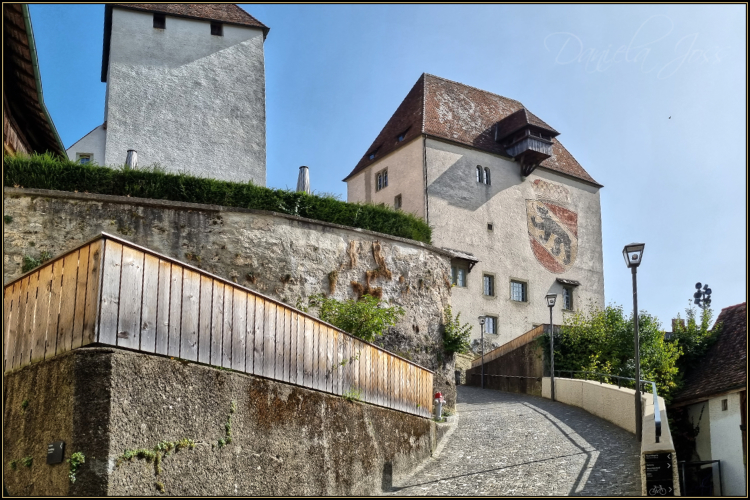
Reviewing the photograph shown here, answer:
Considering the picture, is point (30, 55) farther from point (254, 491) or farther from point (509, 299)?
point (509, 299)

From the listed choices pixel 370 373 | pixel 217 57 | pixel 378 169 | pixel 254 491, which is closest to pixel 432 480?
pixel 370 373

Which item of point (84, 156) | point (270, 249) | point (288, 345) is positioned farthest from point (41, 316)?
point (84, 156)

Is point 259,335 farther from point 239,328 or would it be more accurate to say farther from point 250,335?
point 239,328

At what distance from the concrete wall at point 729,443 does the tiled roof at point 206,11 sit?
19.4 m

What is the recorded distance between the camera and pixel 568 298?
43750 mm

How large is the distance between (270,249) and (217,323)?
932cm

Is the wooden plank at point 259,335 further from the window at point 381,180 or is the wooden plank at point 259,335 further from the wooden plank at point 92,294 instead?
the window at point 381,180

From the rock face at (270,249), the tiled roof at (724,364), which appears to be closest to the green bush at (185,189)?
the rock face at (270,249)

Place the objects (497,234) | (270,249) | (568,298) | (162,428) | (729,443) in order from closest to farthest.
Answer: (162,428), (270,249), (729,443), (497,234), (568,298)

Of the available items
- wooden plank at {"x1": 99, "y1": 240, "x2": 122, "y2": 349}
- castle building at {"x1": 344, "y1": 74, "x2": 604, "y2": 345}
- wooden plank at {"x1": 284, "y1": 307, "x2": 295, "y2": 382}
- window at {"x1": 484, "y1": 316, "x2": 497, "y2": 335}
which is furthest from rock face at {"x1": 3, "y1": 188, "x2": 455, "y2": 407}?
window at {"x1": 484, "y1": 316, "x2": 497, "y2": 335}

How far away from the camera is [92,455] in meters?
8.25

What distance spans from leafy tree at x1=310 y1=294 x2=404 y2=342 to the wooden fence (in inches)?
230

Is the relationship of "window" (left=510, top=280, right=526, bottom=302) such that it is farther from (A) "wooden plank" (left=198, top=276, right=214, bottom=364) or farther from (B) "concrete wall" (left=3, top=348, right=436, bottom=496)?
(A) "wooden plank" (left=198, top=276, right=214, bottom=364)

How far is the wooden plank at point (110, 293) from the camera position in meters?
8.86
